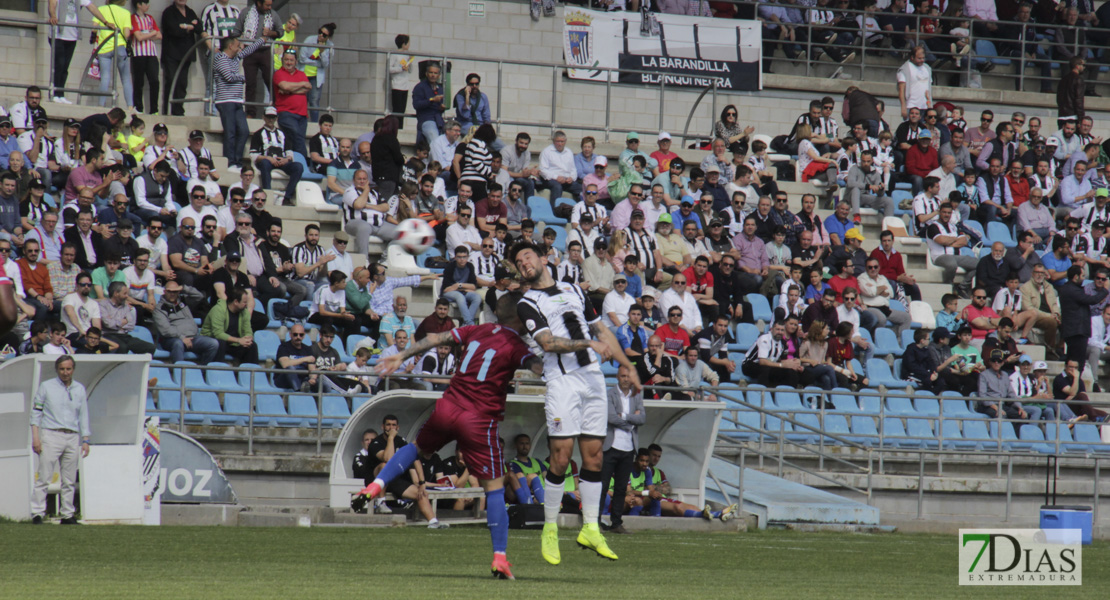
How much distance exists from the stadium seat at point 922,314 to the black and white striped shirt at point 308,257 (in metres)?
8.84

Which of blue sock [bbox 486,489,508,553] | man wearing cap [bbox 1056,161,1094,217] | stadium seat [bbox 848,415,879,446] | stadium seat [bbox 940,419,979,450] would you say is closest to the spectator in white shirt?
stadium seat [bbox 848,415,879,446]

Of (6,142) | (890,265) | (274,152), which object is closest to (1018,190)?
(890,265)

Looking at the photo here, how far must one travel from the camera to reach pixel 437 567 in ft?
32.2

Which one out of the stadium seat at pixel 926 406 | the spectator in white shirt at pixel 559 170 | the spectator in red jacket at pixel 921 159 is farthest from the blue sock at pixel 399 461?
the spectator in red jacket at pixel 921 159

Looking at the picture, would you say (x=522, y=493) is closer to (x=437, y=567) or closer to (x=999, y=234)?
(x=437, y=567)

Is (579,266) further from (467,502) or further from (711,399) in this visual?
(467,502)

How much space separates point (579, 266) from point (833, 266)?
14.1ft

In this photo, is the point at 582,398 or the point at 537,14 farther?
the point at 537,14

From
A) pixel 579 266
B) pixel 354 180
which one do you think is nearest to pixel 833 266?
pixel 579 266

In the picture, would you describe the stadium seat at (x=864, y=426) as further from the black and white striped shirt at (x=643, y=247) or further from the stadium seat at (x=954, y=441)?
the black and white striped shirt at (x=643, y=247)

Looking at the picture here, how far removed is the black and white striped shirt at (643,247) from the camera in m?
21.7

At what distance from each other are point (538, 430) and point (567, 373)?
7279mm

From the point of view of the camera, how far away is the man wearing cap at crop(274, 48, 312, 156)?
2258cm

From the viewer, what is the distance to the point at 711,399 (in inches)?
765
